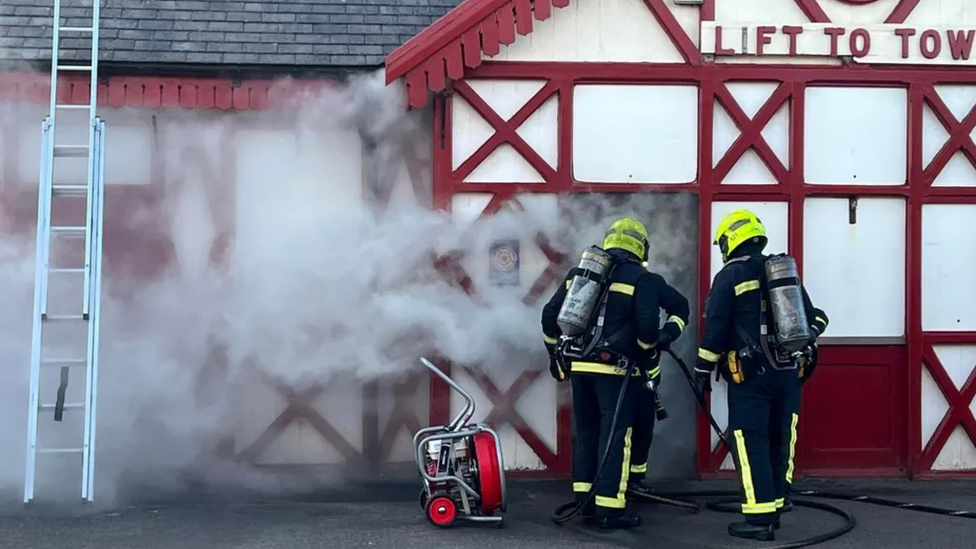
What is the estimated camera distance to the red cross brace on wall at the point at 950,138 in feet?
28.5

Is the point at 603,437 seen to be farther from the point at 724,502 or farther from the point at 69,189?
Result: the point at 69,189

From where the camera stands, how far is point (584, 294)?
7.04 meters

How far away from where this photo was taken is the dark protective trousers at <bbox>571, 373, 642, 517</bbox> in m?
7.00

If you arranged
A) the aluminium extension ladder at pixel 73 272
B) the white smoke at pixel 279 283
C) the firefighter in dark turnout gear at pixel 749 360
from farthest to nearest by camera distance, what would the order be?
1. the white smoke at pixel 279 283
2. the aluminium extension ladder at pixel 73 272
3. the firefighter in dark turnout gear at pixel 749 360

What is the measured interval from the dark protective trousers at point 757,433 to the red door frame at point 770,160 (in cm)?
177

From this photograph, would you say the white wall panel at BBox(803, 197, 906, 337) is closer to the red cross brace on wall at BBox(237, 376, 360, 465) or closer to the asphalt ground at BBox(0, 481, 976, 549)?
the asphalt ground at BBox(0, 481, 976, 549)

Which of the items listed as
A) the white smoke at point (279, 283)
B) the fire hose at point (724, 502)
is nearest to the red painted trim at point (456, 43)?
the white smoke at point (279, 283)

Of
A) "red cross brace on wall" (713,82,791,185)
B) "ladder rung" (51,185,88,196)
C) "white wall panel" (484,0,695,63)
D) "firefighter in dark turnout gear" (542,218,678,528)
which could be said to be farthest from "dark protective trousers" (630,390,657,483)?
"ladder rung" (51,185,88,196)

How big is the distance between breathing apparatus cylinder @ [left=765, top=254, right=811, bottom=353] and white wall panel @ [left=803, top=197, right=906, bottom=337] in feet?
6.60

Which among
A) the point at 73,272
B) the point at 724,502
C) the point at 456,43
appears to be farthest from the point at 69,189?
the point at 724,502

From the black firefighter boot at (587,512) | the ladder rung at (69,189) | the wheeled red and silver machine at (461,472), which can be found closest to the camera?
the wheeled red and silver machine at (461,472)

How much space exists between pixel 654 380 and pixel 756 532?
109cm

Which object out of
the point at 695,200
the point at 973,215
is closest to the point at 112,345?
the point at 695,200

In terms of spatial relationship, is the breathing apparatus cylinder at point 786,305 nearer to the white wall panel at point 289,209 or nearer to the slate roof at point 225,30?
the white wall panel at point 289,209
